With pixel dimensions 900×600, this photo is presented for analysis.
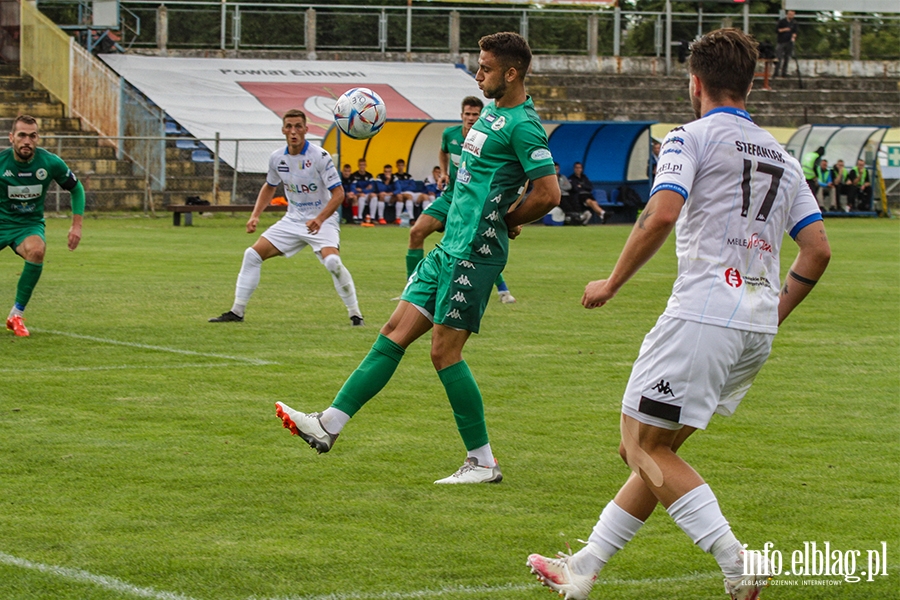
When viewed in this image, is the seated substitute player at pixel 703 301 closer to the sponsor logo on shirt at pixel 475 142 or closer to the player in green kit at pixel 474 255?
the player in green kit at pixel 474 255

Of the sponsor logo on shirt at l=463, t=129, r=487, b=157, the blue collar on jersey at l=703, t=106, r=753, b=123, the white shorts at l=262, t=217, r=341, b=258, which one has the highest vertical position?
the blue collar on jersey at l=703, t=106, r=753, b=123

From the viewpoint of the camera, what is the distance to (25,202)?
1095cm

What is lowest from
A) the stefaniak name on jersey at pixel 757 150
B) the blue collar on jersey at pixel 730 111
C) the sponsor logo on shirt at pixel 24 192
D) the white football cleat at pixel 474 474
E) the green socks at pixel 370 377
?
the white football cleat at pixel 474 474

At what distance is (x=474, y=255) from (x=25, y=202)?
6405 millimetres

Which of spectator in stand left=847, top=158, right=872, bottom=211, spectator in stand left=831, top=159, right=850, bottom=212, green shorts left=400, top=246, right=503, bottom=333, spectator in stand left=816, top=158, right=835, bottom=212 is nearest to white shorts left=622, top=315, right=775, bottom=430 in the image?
green shorts left=400, top=246, right=503, bottom=333

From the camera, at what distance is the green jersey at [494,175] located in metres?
5.83

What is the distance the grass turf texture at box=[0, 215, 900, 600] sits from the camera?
456cm

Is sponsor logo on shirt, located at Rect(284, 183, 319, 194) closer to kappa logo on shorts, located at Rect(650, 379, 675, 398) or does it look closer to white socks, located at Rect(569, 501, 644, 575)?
white socks, located at Rect(569, 501, 644, 575)

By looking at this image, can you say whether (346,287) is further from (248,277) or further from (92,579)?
(92,579)

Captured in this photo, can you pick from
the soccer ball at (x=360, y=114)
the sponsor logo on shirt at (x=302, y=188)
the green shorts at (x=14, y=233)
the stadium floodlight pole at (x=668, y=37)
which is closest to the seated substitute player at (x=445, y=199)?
→ the sponsor logo on shirt at (x=302, y=188)

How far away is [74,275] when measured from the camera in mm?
16594

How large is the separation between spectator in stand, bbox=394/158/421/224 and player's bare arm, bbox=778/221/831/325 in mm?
25862


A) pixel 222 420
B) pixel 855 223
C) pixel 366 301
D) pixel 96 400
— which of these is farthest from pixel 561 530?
pixel 855 223

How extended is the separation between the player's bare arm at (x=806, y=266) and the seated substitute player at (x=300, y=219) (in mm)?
7775
